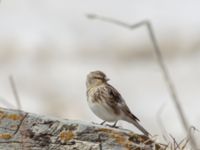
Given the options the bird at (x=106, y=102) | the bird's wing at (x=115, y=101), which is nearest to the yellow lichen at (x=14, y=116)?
the bird at (x=106, y=102)

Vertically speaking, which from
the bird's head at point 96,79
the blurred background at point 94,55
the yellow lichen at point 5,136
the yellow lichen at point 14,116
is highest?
the yellow lichen at point 14,116

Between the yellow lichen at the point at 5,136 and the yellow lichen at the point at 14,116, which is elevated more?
the yellow lichen at the point at 14,116

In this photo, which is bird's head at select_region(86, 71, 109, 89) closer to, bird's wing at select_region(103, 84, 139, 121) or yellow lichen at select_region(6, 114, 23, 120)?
bird's wing at select_region(103, 84, 139, 121)

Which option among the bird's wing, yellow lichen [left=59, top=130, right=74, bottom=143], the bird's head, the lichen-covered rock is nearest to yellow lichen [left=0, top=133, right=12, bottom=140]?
the lichen-covered rock

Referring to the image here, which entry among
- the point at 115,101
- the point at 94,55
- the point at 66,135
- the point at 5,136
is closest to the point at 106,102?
the point at 115,101

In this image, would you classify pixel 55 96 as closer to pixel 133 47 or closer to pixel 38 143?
pixel 133 47

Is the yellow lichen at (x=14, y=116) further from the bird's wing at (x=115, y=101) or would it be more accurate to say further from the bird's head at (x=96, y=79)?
the bird's head at (x=96, y=79)

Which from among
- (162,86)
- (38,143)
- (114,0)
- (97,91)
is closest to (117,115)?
(97,91)

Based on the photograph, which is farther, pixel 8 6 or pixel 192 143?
pixel 8 6
